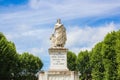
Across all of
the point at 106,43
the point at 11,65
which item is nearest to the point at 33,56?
the point at 11,65

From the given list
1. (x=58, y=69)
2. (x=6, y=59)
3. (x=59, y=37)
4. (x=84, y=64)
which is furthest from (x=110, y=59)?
(x=84, y=64)

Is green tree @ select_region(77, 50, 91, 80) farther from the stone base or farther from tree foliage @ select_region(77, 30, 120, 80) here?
the stone base

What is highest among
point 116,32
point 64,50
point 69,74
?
point 116,32

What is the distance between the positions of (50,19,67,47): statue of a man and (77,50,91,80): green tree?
48.7 metres

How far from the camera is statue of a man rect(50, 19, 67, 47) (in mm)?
38875

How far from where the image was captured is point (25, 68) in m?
85.0

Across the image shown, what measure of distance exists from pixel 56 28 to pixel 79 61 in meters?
49.6

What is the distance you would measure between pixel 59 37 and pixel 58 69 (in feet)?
11.0

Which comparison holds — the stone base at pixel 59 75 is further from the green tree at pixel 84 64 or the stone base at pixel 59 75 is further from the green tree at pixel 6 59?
the green tree at pixel 84 64

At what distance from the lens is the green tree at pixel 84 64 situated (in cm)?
8775

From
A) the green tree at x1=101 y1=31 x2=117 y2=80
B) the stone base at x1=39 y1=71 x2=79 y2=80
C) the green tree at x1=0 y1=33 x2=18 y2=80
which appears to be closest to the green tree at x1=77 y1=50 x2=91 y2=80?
the green tree at x1=0 y1=33 x2=18 y2=80

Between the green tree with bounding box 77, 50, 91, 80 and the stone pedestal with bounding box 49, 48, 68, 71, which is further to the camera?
the green tree with bounding box 77, 50, 91, 80

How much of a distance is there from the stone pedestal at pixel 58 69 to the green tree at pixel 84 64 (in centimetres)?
4983

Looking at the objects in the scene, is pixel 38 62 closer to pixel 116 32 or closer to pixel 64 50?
pixel 116 32
